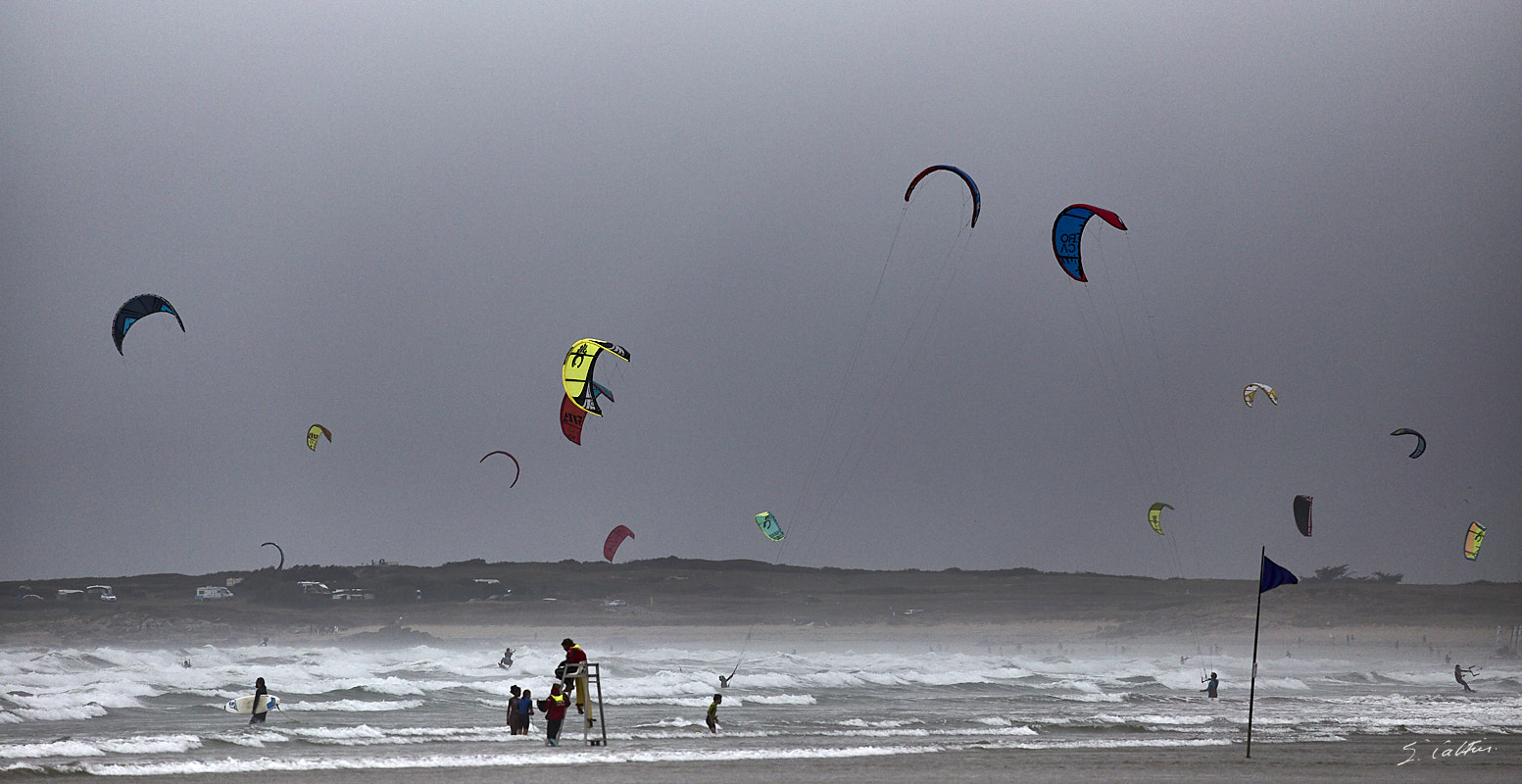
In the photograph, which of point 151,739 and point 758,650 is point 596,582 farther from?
point 151,739

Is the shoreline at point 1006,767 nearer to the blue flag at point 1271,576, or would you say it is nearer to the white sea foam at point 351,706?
the blue flag at point 1271,576

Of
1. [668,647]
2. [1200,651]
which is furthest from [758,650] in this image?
[1200,651]

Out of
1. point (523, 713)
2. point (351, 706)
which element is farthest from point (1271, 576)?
point (351, 706)

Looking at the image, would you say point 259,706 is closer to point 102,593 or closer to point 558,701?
point 558,701

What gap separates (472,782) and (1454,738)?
574 inches

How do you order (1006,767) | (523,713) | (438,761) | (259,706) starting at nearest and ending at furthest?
(1006,767) → (438,761) → (523,713) → (259,706)

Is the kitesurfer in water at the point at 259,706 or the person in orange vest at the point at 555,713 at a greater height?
the person in orange vest at the point at 555,713

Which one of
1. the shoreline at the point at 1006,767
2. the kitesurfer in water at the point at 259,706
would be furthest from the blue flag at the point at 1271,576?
the kitesurfer in water at the point at 259,706

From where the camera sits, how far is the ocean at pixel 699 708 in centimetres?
1678

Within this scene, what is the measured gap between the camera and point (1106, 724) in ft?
71.7
